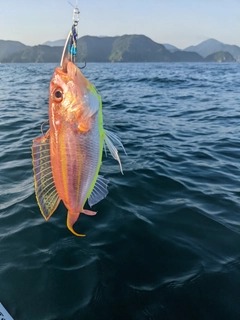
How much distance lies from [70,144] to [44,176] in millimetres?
388

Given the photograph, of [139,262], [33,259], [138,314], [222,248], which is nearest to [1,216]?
[33,259]

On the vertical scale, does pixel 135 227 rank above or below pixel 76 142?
below

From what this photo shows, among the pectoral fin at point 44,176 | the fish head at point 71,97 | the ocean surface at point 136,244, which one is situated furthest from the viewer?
the ocean surface at point 136,244

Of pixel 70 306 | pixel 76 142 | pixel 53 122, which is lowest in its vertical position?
pixel 70 306

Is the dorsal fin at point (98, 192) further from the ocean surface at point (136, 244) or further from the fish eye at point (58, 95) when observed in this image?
the ocean surface at point (136, 244)

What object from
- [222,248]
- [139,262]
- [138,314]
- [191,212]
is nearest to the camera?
[138,314]

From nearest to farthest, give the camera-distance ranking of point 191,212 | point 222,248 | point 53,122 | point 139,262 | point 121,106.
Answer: point 53,122, point 139,262, point 222,248, point 191,212, point 121,106

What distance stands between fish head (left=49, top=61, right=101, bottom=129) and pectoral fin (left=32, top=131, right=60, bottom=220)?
0.82 ft

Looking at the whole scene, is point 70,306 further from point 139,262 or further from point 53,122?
point 53,122

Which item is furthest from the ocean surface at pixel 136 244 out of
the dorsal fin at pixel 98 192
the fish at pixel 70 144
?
the fish at pixel 70 144

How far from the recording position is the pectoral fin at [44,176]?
232 cm

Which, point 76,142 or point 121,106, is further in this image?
point 121,106

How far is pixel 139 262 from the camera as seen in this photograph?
4980 mm

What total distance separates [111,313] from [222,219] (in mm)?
3163
